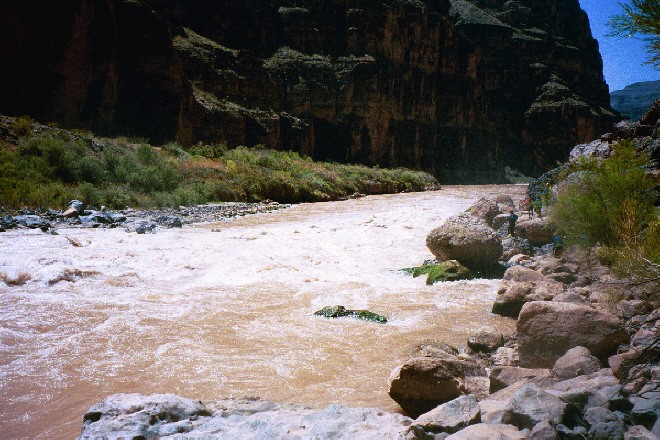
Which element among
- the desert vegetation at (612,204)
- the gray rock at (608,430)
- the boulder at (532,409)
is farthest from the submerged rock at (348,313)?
the gray rock at (608,430)

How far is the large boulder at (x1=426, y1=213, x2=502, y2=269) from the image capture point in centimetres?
798

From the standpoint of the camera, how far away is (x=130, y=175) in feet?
58.8

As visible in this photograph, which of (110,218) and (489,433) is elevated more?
(110,218)

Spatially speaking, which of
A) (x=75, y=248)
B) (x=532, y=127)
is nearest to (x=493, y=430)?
(x=75, y=248)

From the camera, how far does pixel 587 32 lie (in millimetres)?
83938

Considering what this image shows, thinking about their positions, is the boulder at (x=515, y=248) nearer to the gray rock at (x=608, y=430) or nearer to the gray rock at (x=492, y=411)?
the gray rock at (x=492, y=411)

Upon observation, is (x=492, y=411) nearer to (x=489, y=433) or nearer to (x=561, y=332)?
(x=489, y=433)

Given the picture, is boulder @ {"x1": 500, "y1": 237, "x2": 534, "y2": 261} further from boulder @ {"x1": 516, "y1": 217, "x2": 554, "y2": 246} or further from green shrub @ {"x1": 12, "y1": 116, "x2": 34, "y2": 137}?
green shrub @ {"x1": 12, "y1": 116, "x2": 34, "y2": 137}

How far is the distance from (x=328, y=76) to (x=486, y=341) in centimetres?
4364

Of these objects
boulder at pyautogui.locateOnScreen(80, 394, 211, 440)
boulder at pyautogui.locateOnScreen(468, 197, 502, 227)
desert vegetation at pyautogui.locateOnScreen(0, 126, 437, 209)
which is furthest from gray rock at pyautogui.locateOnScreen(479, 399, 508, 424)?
desert vegetation at pyautogui.locateOnScreen(0, 126, 437, 209)

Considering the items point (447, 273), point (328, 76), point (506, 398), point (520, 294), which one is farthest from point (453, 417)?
point (328, 76)

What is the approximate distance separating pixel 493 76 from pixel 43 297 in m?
76.5

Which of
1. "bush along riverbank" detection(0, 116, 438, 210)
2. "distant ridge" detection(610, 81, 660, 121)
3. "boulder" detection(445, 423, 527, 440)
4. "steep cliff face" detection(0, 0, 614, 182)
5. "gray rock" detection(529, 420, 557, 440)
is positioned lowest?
"boulder" detection(445, 423, 527, 440)

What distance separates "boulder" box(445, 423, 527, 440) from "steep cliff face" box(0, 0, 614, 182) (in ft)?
93.1
